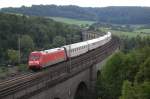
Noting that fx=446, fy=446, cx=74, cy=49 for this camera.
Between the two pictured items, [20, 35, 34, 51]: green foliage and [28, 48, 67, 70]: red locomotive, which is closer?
[28, 48, 67, 70]: red locomotive

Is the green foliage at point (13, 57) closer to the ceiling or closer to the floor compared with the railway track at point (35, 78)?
closer to the floor

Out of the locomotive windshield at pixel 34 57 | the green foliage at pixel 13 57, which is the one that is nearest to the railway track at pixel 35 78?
the locomotive windshield at pixel 34 57

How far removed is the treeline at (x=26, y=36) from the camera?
90.2 metres

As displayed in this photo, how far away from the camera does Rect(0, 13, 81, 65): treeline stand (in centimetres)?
9025

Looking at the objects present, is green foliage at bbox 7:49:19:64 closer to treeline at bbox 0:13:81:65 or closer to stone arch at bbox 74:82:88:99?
treeline at bbox 0:13:81:65

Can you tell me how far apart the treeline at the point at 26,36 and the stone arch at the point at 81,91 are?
32.4m

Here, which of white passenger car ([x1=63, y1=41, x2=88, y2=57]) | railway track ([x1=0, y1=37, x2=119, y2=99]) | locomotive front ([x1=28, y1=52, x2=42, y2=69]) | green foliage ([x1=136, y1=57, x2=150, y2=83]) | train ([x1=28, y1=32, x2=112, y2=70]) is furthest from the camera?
white passenger car ([x1=63, y1=41, x2=88, y2=57])

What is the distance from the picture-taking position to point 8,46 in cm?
9594

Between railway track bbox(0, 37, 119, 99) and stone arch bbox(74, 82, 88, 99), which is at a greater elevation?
railway track bbox(0, 37, 119, 99)

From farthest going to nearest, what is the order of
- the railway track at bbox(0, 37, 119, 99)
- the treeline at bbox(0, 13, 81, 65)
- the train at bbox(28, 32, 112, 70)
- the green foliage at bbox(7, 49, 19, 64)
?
the treeline at bbox(0, 13, 81, 65) < the green foliage at bbox(7, 49, 19, 64) < the train at bbox(28, 32, 112, 70) < the railway track at bbox(0, 37, 119, 99)

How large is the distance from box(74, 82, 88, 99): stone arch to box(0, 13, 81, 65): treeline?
32440 mm

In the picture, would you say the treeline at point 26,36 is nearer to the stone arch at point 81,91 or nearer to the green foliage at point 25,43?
the green foliage at point 25,43

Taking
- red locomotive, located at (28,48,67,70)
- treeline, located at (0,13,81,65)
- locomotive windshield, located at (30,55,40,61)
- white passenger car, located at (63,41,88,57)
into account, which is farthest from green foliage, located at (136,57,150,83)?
treeline, located at (0,13,81,65)

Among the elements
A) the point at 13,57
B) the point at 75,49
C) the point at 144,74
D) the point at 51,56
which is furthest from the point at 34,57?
the point at 13,57
